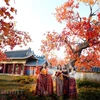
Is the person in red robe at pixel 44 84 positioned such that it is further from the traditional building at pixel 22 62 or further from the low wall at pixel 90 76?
the traditional building at pixel 22 62

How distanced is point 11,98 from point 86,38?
21.8 feet

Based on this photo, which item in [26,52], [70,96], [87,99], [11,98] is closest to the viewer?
[11,98]

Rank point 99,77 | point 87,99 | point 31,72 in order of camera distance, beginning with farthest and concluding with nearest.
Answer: point 31,72 → point 99,77 → point 87,99

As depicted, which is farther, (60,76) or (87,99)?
(87,99)

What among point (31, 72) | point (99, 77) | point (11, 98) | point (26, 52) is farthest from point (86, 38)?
point (26, 52)

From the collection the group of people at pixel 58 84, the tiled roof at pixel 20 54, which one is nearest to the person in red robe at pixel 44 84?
the group of people at pixel 58 84

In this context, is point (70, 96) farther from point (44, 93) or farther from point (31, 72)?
point (31, 72)

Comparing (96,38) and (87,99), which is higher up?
(96,38)

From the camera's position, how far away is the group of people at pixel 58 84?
1152 centimetres

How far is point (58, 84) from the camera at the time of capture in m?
12.2

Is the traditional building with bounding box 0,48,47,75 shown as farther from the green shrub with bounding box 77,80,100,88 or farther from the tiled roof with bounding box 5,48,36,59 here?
the green shrub with bounding box 77,80,100,88

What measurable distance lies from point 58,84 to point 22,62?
928 inches

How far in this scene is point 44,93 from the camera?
37.3 ft

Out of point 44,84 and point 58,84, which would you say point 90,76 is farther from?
point 44,84
